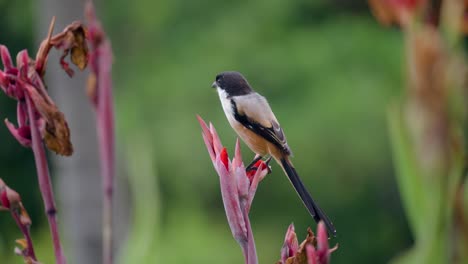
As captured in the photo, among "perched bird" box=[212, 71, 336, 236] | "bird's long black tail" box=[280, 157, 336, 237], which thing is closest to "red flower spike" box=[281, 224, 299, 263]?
"bird's long black tail" box=[280, 157, 336, 237]

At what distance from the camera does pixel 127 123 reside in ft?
17.1

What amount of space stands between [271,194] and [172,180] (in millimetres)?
952

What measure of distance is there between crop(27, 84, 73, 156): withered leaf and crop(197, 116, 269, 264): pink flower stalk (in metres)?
0.13

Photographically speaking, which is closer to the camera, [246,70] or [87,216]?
[87,216]

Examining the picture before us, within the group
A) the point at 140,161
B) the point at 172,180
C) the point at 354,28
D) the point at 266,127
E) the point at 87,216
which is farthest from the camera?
the point at 354,28

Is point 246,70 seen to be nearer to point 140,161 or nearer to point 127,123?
point 127,123

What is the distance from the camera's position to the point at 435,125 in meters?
1.19

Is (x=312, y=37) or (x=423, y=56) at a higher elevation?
(x=423, y=56)

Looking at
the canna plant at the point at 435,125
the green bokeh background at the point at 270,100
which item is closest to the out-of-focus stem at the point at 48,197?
the canna plant at the point at 435,125

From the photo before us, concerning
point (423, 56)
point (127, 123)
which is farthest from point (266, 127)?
point (127, 123)

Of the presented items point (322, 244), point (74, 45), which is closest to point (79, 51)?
point (74, 45)

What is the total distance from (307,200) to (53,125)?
0.73 ft

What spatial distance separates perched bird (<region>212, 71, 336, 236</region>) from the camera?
1124 mm

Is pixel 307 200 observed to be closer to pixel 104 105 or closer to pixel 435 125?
pixel 104 105
